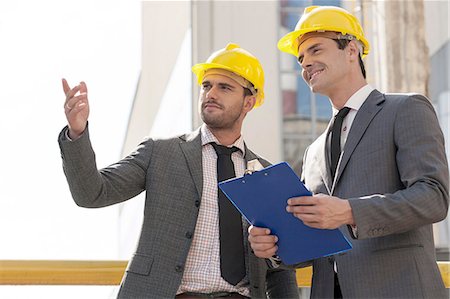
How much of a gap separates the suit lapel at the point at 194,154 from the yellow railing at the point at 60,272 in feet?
2.17

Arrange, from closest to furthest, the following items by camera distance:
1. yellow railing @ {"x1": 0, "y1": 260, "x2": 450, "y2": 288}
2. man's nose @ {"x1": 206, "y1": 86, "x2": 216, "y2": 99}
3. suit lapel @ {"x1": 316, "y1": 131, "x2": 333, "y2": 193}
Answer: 1. suit lapel @ {"x1": 316, "y1": 131, "x2": 333, "y2": 193}
2. yellow railing @ {"x1": 0, "y1": 260, "x2": 450, "y2": 288}
3. man's nose @ {"x1": 206, "y1": 86, "x2": 216, "y2": 99}

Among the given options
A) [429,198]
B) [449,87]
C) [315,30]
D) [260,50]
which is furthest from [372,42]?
[429,198]

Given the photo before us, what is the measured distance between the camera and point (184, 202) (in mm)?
3068

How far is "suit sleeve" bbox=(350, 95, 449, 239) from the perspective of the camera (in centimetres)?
246

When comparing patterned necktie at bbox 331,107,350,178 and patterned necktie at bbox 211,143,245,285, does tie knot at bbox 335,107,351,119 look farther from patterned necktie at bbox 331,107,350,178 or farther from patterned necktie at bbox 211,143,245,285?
patterned necktie at bbox 211,143,245,285

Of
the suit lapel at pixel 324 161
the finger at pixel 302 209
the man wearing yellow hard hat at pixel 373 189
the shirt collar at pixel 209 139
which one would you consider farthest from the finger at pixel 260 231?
the shirt collar at pixel 209 139

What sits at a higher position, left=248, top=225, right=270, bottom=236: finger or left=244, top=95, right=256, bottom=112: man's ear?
left=244, top=95, right=256, bottom=112: man's ear

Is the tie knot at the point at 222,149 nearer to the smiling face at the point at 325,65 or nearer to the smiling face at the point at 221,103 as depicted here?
the smiling face at the point at 221,103

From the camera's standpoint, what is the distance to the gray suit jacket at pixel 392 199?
2473mm

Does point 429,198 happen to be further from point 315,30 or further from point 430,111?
point 315,30

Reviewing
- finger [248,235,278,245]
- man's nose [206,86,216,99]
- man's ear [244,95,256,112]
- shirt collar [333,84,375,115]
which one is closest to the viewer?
finger [248,235,278,245]

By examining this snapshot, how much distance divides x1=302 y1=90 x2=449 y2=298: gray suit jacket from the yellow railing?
1113 millimetres

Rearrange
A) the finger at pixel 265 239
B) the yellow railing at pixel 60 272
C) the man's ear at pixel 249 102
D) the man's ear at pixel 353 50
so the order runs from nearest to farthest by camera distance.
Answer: the finger at pixel 265 239 → the man's ear at pixel 353 50 → the yellow railing at pixel 60 272 → the man's ear at pixel 249 102

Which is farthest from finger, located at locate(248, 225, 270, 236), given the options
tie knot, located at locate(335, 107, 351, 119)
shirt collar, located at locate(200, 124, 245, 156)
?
shirt collar, located at locate(200, 124, 245, 156)
